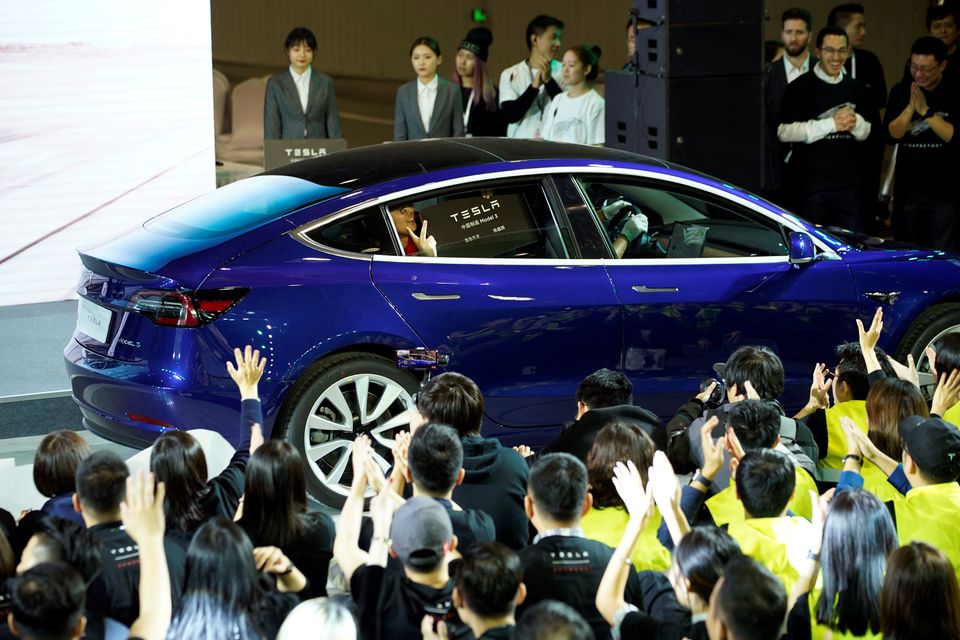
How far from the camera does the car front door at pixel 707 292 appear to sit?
23.8ft

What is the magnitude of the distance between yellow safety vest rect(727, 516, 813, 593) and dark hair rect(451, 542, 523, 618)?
3.38 ft

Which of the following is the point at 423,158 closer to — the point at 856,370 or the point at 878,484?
the point at 856,370

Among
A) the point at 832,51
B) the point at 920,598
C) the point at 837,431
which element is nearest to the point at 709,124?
the point at 832,51

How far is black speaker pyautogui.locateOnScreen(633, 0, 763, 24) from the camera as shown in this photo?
937cm

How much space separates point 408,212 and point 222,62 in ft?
27.0

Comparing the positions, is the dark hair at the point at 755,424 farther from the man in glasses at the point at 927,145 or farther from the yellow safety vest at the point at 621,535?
the man in glasses at the point at 927,145

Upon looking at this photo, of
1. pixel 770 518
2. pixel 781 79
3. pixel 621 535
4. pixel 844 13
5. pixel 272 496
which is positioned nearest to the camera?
pixel 272 496

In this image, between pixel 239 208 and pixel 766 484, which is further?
Result: pixel 239 208

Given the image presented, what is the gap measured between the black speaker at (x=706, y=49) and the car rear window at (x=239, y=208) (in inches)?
123

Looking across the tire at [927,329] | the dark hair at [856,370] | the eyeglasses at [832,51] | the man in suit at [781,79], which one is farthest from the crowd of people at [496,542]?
the man in suit at [781,79]

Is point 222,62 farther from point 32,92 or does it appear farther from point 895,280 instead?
A: point 895,280

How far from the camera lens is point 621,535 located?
4902 millimetres

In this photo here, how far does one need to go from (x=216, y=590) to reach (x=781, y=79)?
26.7 feet

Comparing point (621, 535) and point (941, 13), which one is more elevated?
point (941, 13)
